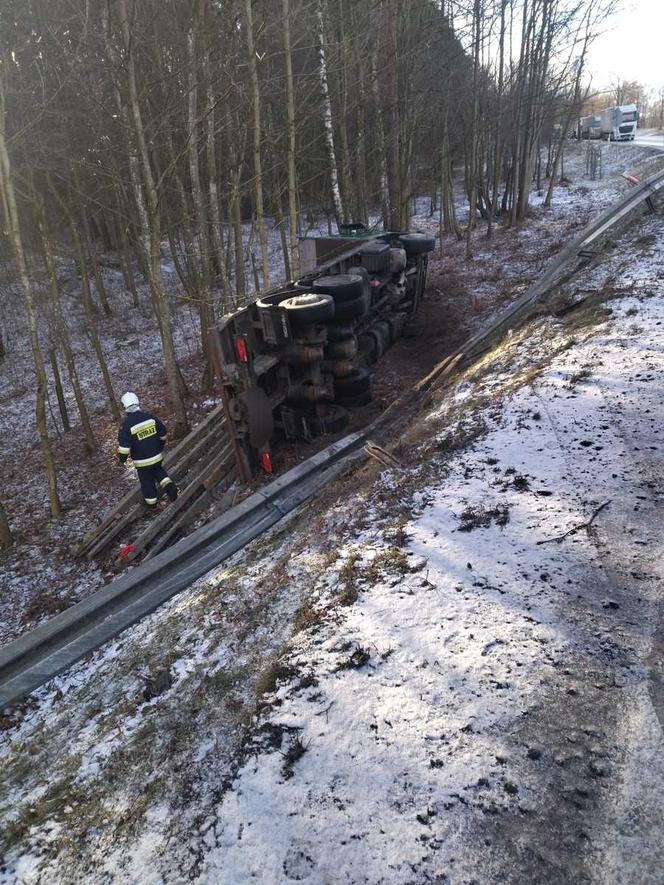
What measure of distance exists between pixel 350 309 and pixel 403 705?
6685 millimetres

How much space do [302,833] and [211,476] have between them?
5.80 metres

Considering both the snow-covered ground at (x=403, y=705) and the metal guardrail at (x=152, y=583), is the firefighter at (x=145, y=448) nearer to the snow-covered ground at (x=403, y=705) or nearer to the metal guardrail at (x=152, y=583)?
the metal guardrail at (x=152, y=583)

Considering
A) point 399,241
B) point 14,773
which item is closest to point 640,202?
point 399,241

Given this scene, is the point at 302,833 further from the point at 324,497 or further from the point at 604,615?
the point at 324,497

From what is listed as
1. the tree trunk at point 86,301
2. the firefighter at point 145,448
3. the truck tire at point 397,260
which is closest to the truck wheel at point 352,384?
the firefighter at point 145,448

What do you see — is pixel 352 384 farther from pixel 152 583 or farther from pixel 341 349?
pixel 152 583

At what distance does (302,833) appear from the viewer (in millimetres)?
2082

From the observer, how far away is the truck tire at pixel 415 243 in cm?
1187

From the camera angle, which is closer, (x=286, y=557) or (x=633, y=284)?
(x=286, y=557)

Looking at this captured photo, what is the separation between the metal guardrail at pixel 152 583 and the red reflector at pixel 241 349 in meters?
1.78

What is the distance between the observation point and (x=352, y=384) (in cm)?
834

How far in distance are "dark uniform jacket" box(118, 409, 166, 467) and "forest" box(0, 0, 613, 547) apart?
2.71 metres

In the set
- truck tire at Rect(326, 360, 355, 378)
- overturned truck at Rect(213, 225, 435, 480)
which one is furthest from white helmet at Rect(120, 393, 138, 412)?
truck tire at Rect(326, 360, 355, 378)

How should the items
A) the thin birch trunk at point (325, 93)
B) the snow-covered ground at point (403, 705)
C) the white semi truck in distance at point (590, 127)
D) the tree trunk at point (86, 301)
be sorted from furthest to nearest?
the white semi truck in distance at point (590, 127) → the tree trunk at point (86, 301) → the thin birch trunk at point (325, 93) → the snow-covered ground at point (403, 705)
